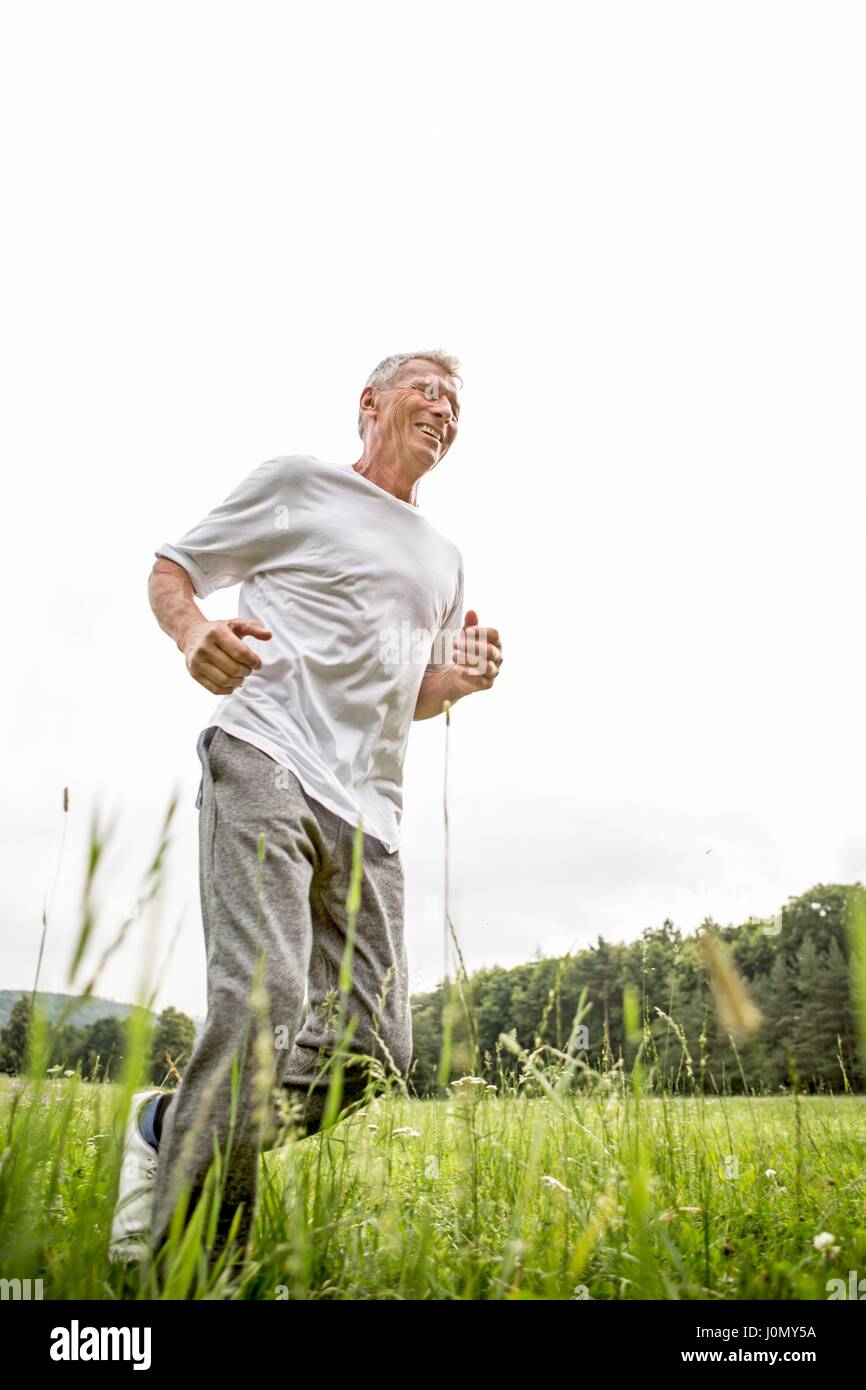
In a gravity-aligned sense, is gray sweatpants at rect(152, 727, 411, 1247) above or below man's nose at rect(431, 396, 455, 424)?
below

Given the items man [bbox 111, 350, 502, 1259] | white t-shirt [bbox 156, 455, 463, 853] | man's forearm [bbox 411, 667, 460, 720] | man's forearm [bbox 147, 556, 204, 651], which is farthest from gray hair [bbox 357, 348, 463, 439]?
man's forearm [bbox 147, 556, 204, 651]

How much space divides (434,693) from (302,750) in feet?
2.72

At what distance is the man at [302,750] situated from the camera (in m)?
2.17

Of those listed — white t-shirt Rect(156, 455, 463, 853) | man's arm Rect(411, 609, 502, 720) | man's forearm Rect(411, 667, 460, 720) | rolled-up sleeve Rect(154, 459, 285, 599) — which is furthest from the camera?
man's forearm Rect(411, 667, 460, 720)

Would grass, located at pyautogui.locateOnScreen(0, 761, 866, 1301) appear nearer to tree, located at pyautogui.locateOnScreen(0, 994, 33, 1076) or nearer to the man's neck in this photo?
tree, located at pyautogui.locateOnScreen(0, 994, 33, 1076)

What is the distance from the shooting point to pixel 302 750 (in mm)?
2637

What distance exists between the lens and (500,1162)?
313cm

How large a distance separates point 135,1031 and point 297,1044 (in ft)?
5.65

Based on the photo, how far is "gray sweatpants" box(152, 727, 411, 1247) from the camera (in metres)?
2.05

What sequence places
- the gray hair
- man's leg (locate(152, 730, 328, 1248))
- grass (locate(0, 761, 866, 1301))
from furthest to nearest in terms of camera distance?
1. the gray hair
2. man's leg (locate(152, 730, 328, 1248))
3. grass (locate(0, 761, 866, 1301))

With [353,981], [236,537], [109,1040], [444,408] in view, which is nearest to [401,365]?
[444,408]

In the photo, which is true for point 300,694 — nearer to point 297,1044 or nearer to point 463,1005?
point 297,1044

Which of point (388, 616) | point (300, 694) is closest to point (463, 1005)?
point (300, 694)

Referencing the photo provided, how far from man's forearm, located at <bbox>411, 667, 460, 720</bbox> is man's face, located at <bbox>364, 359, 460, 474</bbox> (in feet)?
2.34
